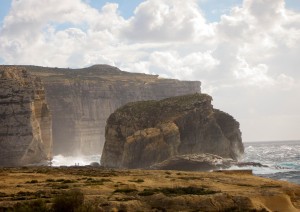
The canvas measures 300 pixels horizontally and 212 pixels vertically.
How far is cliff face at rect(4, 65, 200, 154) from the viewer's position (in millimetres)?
158250

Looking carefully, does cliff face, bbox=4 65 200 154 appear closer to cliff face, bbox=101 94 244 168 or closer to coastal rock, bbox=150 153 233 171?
cliff face, bbox=101 94 244 168

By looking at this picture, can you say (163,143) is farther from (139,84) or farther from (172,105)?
(139,84)

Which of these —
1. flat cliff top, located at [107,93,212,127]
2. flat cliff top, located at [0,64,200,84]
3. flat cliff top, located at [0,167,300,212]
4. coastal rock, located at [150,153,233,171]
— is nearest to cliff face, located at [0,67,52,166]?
flat cliff top, located at [107,93,212,127]

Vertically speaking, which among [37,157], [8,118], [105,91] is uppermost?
[105,91]

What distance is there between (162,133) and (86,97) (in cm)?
7919

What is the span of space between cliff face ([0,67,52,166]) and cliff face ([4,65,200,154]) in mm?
54080

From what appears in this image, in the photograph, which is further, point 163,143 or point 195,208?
point 163,143

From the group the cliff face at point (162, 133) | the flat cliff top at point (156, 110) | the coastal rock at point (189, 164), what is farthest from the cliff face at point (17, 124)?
the coastal rock at point (189, 164)

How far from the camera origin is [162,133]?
297 ft

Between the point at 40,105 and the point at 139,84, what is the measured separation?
71972 mm

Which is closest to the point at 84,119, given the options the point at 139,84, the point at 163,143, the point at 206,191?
the point at 139,84

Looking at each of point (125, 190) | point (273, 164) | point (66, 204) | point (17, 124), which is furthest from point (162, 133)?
point (66, 204)

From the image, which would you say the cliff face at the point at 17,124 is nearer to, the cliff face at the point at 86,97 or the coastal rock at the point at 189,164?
the coastal rock at the point at 189,164

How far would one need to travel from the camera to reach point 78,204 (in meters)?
21.6
